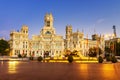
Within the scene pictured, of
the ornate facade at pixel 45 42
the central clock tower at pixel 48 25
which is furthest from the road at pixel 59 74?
the central clock tower at pixel 48 25

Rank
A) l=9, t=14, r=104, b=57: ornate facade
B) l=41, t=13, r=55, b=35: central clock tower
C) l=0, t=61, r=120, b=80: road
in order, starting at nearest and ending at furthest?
l=0, t=61, r=120, b=80: road, l=9, t=14, r=104, b=57: ornate facade, l=41, t=13, r=55, b=35: central clock tower

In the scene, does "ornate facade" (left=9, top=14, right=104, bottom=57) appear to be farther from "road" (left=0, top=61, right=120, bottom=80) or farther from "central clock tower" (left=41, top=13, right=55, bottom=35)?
"road" (left=0, top=61, right=120, bottom=80)

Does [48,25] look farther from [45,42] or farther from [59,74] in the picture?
[59,74]

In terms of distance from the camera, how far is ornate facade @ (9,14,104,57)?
145 m

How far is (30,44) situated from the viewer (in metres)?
148

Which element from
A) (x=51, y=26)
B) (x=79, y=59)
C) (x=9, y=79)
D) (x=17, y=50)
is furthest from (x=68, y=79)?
(x=51, y=26)

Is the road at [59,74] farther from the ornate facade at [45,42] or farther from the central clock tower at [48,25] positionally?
the central clock tower at [48,25]

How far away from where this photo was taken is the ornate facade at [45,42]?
145 meters

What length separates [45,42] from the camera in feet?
491

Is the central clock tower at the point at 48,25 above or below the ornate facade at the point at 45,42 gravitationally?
above

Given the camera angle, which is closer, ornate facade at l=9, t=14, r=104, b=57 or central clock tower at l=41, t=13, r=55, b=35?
ornate facade at l=9, t=14, r=104, b=57

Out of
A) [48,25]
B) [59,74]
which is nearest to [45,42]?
[48,25]

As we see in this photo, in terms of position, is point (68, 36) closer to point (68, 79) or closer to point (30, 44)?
point (30, 44)

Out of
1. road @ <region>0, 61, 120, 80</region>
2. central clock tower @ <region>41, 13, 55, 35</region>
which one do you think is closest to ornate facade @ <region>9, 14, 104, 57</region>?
central clock tower @ <region>41, 13, 55, 35</region>
